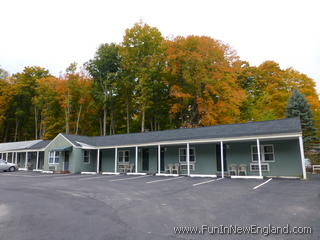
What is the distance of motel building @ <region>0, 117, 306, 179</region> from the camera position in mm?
13922

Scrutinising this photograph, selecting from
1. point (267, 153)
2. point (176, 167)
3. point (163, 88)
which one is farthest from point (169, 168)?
point (163, 88)

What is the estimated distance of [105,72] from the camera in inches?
1259

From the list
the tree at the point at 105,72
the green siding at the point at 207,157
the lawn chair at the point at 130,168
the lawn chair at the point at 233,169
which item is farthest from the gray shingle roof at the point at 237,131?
the tree at the point at 105,72

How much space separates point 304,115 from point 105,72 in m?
24.9

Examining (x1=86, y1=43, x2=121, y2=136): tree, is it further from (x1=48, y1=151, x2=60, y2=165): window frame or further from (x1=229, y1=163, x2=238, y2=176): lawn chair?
(x1=229, y1=163, x2=238, y2=176): lawn chair

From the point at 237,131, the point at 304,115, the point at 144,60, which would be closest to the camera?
the point at 237,131

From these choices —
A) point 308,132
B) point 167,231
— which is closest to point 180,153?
point 167,231

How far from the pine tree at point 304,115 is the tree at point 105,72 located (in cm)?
2159

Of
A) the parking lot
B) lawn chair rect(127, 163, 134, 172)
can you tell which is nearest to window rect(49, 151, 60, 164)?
lawn chair rect(127, 163, 134, 172)

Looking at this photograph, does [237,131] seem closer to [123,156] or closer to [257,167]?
[257,167]

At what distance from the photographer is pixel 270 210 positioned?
5895 millimetres

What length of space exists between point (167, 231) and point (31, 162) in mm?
27162

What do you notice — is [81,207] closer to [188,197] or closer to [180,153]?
[188,197]

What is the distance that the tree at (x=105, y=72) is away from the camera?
31234 millimetres
